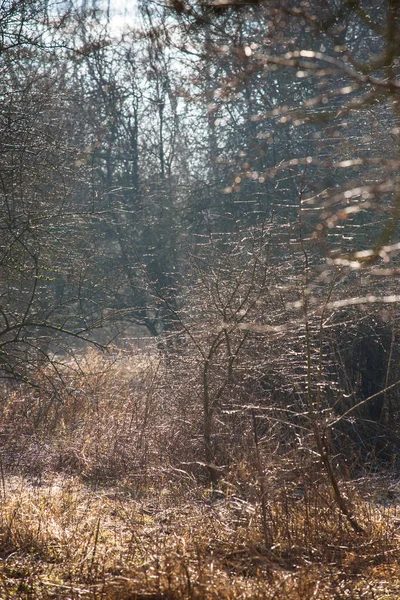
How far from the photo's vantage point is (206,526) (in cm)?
499

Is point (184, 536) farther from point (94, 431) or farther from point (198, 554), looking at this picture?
point (94, 431)

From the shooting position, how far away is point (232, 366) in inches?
307

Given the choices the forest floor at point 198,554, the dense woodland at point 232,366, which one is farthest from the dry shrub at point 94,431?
the forest floor at point 198,554

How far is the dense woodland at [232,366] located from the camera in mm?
4246

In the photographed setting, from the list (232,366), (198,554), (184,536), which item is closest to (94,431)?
(232,366)

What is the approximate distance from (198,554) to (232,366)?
12.5ft

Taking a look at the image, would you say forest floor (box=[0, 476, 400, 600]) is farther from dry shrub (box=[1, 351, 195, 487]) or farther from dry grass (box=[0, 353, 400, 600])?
dry shrub (box=[1, 351, 195, 487])

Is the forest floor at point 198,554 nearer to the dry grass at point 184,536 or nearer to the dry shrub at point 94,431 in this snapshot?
the dry grass at point 184,536

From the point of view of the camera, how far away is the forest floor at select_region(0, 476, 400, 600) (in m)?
3.99

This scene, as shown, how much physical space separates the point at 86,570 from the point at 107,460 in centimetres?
350

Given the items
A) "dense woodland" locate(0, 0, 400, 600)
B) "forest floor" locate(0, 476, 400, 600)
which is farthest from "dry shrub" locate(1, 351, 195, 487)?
"forest floor" locate(0, 476, 400, 600)

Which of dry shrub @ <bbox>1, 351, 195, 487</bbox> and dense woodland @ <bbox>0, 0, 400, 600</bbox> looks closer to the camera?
dense woodland @ <bbox>0, 0, 400, 600</bbox>

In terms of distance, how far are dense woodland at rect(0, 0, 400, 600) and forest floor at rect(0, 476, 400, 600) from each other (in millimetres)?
20

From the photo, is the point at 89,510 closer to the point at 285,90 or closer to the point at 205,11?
the point at 205,11
